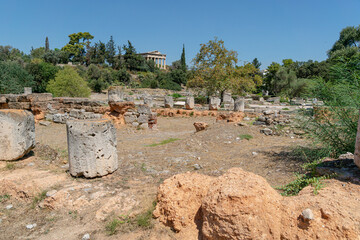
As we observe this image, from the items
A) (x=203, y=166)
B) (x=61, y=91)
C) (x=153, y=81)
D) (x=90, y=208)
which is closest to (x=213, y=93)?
(x=61, y=91)

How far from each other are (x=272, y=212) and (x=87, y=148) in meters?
3.36

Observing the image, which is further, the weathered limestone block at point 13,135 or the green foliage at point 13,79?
the green foliage at point 13,79

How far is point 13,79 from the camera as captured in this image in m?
24.4

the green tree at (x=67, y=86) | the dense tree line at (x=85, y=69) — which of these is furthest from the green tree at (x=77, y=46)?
the green tree at (x=67, y=86)

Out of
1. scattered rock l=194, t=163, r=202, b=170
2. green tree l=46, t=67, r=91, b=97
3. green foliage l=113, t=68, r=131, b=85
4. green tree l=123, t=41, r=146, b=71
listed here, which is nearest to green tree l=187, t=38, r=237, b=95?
green tree l=46, t=67, r=91, b=97

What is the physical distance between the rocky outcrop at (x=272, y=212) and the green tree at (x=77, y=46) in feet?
197

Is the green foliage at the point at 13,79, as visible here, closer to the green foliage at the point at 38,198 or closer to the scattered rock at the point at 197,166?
the green foliage at the point at 38,198

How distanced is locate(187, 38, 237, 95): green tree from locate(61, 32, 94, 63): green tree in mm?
43692

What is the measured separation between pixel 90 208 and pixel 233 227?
2.22m

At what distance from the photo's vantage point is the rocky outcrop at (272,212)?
220 centimetres

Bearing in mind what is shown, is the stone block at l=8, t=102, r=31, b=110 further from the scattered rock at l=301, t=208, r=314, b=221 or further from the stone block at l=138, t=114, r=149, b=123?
the scattered rock at l=301, t=208, r=314, b=221

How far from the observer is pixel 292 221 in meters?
2.33

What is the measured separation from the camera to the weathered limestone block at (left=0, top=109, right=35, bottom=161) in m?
5.03

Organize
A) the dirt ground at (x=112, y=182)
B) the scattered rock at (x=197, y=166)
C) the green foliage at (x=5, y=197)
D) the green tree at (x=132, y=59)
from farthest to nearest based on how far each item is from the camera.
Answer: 1. the green tree at (x=132, y=59)
2. the scattered rock at (x=197, y=166)
3. the green foliage at (x=5, y=197)
4. the dirt ground at (x=112, y=182)
